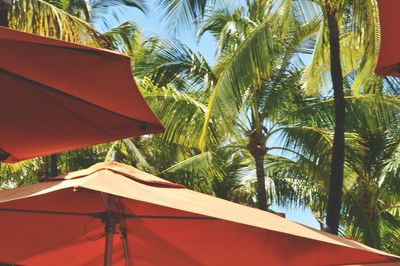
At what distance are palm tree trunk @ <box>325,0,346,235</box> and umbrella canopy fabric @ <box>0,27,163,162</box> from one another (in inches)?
191

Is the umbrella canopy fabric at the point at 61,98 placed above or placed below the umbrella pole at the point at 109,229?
above

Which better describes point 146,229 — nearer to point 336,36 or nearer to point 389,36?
point 389,36

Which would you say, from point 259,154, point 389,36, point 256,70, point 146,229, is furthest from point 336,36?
point 389,36

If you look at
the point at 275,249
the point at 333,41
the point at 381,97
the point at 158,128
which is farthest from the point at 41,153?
the point at 381,97

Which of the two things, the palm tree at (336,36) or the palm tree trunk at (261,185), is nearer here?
the palm tree at (336,36)

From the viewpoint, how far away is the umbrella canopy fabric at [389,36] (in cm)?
369

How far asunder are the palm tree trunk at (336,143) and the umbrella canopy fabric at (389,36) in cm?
524

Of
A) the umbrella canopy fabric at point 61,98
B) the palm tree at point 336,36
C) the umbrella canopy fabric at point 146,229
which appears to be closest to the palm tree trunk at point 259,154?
the palm tree at point 336,36

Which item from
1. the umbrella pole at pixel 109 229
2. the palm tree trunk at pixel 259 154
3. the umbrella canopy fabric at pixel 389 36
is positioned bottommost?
the umbrella pole at pixel 109 229

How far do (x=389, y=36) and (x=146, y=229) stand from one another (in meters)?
2.13

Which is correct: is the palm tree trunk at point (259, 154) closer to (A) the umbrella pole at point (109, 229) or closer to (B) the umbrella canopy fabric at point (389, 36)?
(A) the umbrella pole at point (109, 229)

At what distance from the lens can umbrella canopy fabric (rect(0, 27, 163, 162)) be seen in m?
3.94

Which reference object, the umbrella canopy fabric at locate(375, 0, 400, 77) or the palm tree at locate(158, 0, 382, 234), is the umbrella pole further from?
the palm tree at locate(158, 0, 382, 234)

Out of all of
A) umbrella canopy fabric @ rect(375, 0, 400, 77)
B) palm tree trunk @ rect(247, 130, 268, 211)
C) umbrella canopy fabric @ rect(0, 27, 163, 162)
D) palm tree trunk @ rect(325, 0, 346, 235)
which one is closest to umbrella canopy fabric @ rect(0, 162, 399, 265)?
umbrella canopy fabric @ rect(0, 27, 163, 162)
